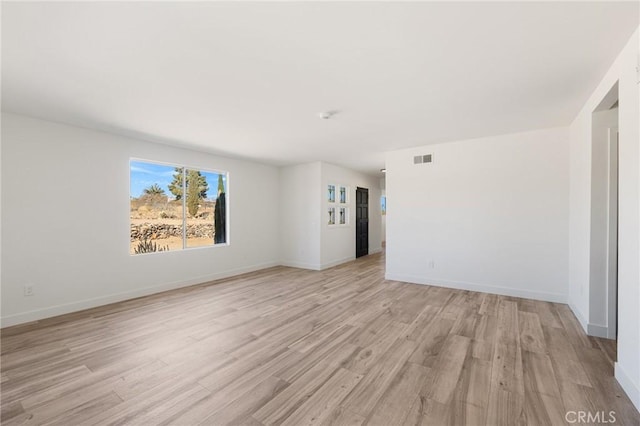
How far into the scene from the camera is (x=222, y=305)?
380 centimetres

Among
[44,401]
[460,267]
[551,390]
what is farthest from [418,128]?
[44,401]

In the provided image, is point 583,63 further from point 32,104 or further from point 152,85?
point 32,104

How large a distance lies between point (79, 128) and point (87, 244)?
1606mm

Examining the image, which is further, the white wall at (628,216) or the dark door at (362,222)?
the dark door at (362,222)

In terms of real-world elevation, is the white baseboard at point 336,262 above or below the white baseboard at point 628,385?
below

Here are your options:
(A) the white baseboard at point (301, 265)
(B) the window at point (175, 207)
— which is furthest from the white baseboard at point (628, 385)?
(B) the window at point (175, 207)

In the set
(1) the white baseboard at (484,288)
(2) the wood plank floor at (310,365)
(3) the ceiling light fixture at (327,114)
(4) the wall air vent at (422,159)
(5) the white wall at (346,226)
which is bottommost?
(2) the wood plank floor at (310,365)

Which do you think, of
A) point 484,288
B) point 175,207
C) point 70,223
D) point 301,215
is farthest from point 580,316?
point 70,223

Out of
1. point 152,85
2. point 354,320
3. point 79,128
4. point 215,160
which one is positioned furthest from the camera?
point 215,160

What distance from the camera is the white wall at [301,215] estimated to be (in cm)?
623

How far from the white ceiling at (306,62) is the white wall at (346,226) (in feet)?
9.65

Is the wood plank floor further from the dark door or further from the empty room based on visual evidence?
the dark door

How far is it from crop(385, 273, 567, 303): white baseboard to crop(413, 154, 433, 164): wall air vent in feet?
6.93

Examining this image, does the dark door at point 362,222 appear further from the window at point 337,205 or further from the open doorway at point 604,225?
the open doorway at point 604,225
